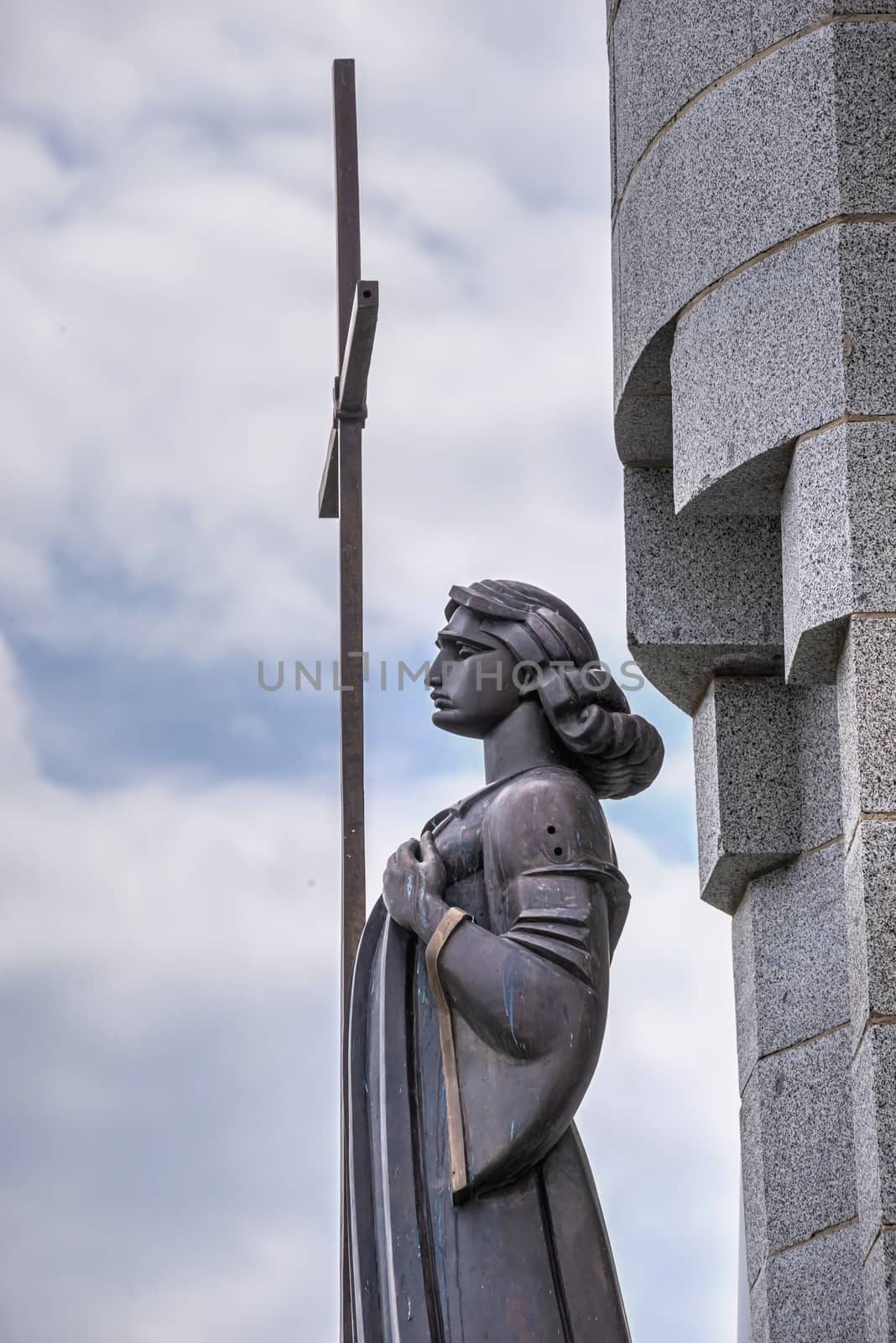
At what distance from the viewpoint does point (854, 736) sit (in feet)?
22.2

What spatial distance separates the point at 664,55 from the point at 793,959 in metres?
2.92

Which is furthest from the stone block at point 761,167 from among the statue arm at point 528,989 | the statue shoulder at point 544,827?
the statue arm at point 528,989

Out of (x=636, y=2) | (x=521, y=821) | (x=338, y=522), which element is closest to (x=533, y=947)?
(x=521, y=821)

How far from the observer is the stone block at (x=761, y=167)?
7.34 meters

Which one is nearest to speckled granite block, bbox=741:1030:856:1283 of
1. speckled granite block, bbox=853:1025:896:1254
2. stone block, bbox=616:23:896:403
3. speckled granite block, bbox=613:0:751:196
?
speckled granite block, bbox=853:1025:896:1254

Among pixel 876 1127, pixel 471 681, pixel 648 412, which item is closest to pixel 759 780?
pixel 648 412

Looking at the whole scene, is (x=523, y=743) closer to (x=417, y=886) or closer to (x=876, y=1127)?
(x=417, y=886)

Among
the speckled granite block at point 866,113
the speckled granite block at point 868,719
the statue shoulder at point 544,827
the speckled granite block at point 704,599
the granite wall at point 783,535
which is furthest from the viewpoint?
the speckled granite block at point 704,599

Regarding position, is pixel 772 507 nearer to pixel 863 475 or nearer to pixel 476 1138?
pixel 863 475

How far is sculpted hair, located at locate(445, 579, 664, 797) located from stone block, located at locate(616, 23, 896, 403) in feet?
5.51

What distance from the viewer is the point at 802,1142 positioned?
7637 millimetres

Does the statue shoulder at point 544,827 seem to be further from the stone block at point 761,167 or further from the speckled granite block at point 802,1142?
the stone block at point 761,167

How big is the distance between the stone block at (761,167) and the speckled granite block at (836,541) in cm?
53

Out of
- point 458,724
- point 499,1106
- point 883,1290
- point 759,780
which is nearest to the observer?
point 499,1106
